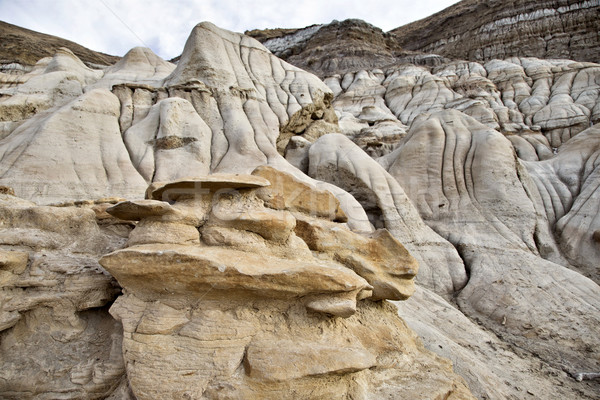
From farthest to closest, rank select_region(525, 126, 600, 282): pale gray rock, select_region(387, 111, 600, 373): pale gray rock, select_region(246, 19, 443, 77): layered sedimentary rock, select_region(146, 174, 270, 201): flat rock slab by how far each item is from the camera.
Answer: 1. select_region(246, 19, 443, 77): layered sedimentary rock
2. select_region(525, 126, 600, 282): pale gray rock
3. select_region(387, 111, 600, 373): pale gray rock
4. select_region(146, 174, 270, 201): flat rock slab

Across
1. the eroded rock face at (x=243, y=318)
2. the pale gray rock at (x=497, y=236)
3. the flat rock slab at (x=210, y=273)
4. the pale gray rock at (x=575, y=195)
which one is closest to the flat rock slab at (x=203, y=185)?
the eroded rock face at (x=243, y=318)

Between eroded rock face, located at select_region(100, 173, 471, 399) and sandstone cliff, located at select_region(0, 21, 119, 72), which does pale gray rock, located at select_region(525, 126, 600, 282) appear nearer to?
eroded rock face, located at select_region(100, 173, 471, 399)

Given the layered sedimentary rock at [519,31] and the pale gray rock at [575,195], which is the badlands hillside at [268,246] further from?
the layered sedimentary rock at [519,31]

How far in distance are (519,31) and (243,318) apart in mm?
37788

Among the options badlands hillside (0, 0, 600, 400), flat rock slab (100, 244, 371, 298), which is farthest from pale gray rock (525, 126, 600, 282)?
flat rock slab (100, 244, 371, 298)

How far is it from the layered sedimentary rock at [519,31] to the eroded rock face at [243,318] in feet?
114

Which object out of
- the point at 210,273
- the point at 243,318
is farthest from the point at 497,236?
the point at 210,273

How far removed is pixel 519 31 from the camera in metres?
29.4

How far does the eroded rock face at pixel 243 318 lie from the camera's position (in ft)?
7.21

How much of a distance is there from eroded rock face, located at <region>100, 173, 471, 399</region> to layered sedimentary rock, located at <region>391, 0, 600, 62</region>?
34.6 m

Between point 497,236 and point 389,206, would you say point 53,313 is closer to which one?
point 389,206

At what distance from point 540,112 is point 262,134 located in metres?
16.7

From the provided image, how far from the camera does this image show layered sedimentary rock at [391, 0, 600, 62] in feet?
87.7

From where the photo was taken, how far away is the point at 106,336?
8.91 ft
